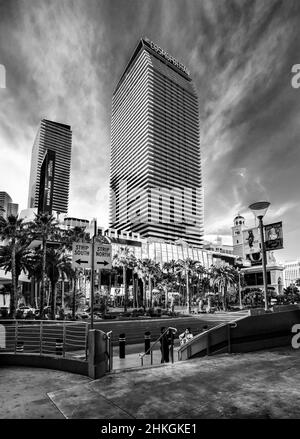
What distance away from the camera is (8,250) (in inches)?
1633

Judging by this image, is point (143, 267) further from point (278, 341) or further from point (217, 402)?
point (217, 402)

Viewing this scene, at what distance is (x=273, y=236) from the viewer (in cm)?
1250

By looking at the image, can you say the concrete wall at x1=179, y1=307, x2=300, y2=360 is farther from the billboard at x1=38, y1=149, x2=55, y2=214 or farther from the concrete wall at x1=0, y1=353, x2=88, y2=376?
the billboard at x1=38, y1=149, x2=55, y2=214

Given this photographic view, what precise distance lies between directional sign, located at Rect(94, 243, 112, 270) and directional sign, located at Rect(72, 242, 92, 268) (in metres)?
0.33

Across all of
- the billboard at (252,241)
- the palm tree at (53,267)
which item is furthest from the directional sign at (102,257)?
the palm tree at (53,267)

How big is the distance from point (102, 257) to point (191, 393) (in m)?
5.28

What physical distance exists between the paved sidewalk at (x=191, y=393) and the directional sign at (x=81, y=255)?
3.40m

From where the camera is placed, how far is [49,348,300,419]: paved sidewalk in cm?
533

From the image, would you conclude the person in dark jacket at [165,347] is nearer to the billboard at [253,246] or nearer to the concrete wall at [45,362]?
the billboard at [253,246]

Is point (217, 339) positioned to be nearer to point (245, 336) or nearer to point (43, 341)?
point (245, 336)

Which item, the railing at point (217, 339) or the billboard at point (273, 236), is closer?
the railing at point (217, 339)

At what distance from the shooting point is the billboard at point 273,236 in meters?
12.3
